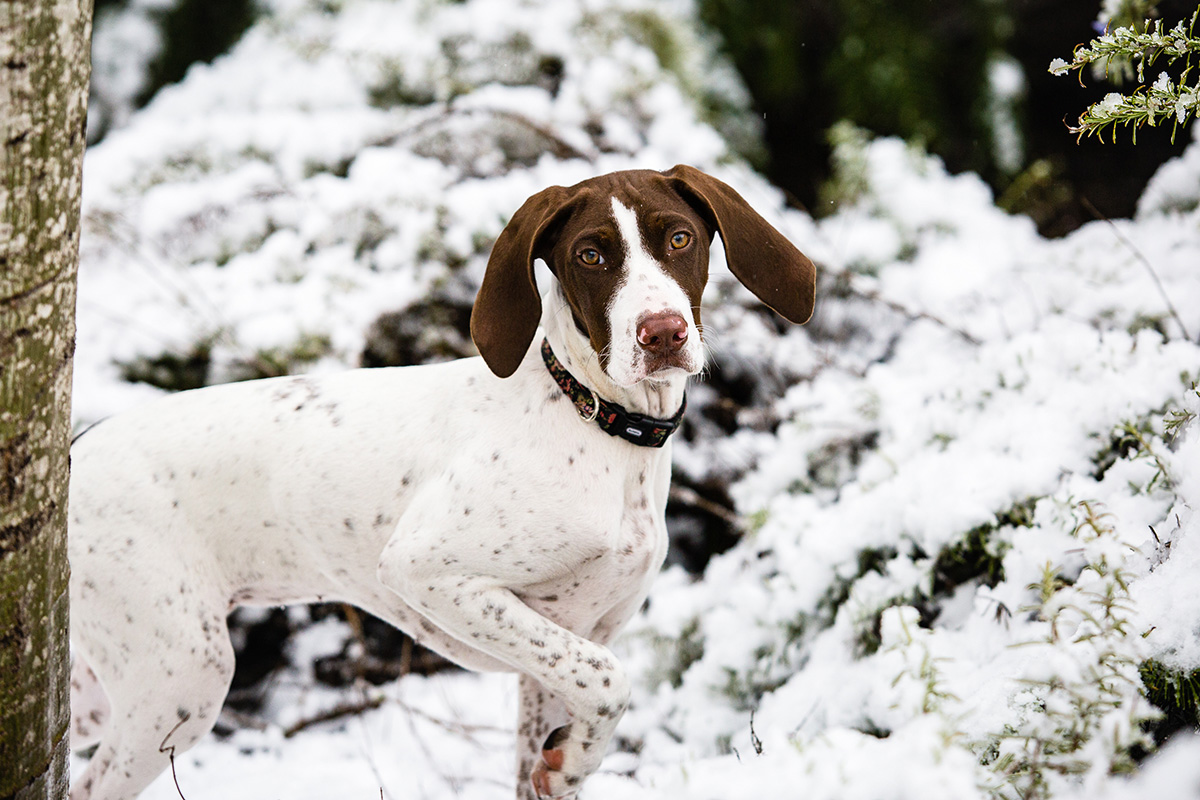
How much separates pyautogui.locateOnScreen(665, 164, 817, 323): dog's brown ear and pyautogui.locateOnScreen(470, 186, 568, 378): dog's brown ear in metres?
0.34

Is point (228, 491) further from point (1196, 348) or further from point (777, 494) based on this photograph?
point (1196, 348)

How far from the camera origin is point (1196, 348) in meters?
2.98

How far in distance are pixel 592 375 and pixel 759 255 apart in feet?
1.64

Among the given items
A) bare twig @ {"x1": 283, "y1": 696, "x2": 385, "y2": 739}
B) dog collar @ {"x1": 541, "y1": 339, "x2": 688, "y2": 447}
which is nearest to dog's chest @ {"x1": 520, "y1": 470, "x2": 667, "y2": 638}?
dog collar @ {"x1": 541, "y1": 339, "x2": 688, "y2": 447}

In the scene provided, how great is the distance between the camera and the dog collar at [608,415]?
225cm

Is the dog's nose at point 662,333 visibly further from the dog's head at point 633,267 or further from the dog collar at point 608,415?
the dog collar at point 608,415

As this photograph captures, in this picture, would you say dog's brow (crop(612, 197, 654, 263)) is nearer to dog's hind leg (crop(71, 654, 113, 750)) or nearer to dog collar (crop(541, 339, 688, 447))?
dog collar (crop(541, 339, 688, 447))

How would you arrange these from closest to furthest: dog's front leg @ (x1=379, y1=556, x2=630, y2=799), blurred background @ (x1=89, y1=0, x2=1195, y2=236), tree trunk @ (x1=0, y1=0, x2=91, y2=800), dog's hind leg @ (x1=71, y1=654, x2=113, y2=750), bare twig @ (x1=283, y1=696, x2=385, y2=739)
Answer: tree trunk @ (x1=0, y1=0, x2=91, y2=800), dog's front leg @ (x1=379, y1=556, x2=630, y2=799), dog's hind leg @ (x1=71, y1=654, x2=113, y2=750), bare twig @ (x1=283, y1=696, x2=385, y2=739), blurred background @ (x1=89, y1=0, x2=1195, y2=236)

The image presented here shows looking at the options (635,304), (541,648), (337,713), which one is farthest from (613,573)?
(337,713)

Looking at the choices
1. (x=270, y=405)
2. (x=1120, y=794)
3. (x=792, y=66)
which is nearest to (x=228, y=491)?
(x=270, y=405)

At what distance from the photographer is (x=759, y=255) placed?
2.32 meters

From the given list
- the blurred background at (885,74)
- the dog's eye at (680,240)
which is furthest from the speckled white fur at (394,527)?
the blurred background at (885,74)

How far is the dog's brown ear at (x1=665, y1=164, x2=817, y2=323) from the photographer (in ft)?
7.54

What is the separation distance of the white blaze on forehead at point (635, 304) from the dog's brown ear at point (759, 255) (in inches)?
8.2
